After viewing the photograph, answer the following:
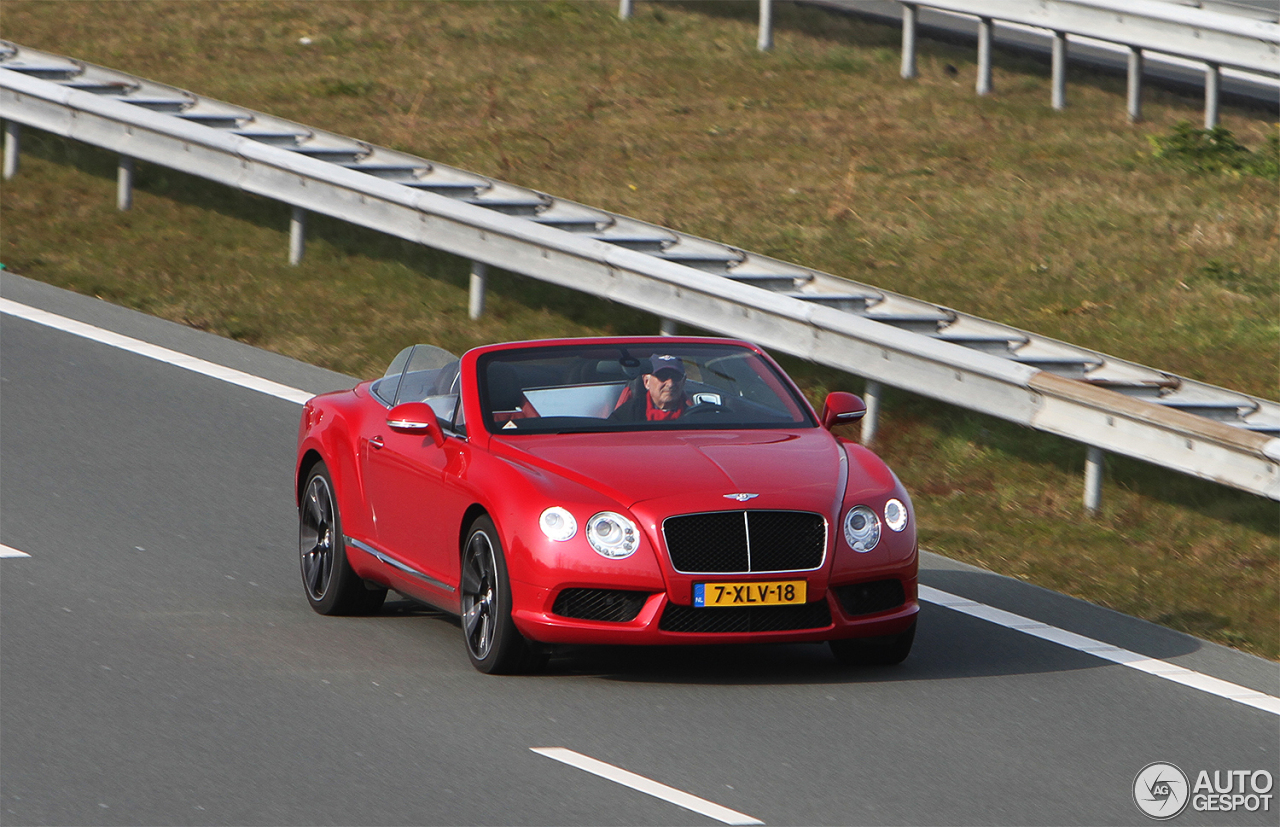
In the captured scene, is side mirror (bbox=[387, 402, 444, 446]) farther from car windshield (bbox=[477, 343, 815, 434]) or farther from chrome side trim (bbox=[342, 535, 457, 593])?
→ chrome side trim (bbox=[342, 535, 457, 593])

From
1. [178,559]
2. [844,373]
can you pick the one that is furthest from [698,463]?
[844,373]

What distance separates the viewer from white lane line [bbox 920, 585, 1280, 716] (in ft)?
28.5

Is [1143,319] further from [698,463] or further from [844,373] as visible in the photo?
[698,463]

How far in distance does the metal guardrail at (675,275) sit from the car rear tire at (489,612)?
4.13 metres

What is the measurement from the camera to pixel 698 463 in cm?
855

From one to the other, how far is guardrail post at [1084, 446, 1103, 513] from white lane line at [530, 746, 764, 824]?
507 cm

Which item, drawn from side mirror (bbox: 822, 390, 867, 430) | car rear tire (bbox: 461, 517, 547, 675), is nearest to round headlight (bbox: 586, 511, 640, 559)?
car rear tire (bbox: 461, 517, 547, 675)

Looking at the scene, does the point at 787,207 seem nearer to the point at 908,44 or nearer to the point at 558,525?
the point at 908,44

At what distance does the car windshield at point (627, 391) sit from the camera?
30.1 feet

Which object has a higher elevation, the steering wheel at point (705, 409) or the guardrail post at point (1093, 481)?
the steering wheel at point (705, 409)

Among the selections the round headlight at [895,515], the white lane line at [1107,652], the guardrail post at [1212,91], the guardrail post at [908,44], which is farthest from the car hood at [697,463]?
the guardrail post at [908,44]

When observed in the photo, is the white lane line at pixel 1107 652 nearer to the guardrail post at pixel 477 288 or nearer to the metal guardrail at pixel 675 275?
the metal guardrail at pixel 675 275

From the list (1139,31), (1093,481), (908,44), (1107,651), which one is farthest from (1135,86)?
(1107,651)

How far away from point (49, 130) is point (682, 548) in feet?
37.6
